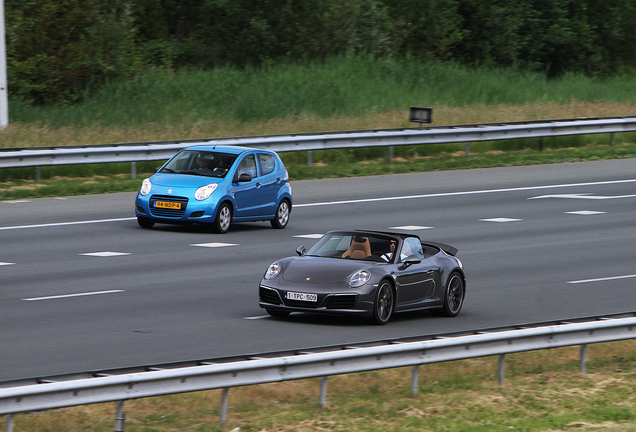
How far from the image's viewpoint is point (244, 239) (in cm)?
2027

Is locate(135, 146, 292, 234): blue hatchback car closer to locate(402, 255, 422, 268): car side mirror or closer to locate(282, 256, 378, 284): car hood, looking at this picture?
locate(282, 256, 378, 284): car hood

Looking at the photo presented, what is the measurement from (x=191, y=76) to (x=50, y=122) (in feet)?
36.5

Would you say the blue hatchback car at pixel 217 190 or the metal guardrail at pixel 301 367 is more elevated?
the metal guardrail at pixel 301 367

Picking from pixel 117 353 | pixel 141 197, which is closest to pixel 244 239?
pixel 141 197

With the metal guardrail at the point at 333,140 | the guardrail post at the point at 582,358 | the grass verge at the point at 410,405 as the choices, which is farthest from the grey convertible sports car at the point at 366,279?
the metal guardrail at the point at 333,140

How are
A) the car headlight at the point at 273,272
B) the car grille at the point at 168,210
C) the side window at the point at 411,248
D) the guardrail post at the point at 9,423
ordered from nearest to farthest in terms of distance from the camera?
the guardrail post at the point at 9,423 < the car headlight at the point at 273,272 < the side window at the point at 411,248 < the car grille at the point at 168,210

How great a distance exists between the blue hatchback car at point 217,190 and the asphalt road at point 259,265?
0.35m

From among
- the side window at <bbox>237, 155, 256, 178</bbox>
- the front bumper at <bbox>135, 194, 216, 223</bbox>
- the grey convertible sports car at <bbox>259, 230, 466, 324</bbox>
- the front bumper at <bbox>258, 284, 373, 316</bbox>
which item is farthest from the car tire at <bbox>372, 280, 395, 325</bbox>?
the side window at <bbox>237, 155, 256, 178</bbox>

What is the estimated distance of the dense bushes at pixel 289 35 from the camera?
40656 mm

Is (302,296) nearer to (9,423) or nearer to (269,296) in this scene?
(269,296)

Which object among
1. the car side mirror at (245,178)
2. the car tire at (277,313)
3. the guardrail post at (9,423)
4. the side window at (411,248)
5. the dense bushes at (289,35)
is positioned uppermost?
the dense bushes at (289,35)

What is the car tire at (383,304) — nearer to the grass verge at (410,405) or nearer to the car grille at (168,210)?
the grass verge at (410,405)

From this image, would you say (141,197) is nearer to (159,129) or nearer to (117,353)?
(117,353)

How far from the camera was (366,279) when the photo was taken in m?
13.2
